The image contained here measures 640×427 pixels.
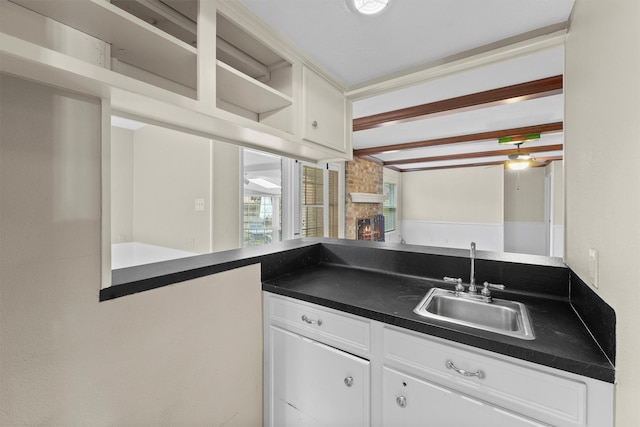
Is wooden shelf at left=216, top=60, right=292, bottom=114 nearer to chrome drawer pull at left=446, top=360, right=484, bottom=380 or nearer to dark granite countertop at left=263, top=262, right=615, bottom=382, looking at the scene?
dark granite countertop at left=263, top=262, right=615, bottom=382

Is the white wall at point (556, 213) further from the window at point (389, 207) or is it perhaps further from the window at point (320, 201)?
the window at point (320, 201)

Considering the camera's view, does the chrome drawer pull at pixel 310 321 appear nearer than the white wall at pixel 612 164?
No

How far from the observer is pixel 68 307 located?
34.9 inches

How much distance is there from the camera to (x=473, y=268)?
4.79 feet

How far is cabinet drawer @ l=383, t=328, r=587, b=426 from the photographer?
823mm

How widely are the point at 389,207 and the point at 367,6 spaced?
601cm

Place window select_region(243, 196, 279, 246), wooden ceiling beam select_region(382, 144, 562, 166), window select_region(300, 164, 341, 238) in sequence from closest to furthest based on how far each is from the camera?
window select_region(243, 196, 279, 246) < window select_region(300, 164, 341, 238) < wooden ceiling beam select_region(382, 144, 562, 166)

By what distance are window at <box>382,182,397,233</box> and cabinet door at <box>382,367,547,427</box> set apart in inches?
225

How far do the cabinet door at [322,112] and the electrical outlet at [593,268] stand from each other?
133cm

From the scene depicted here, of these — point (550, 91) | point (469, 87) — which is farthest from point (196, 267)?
point (550, 91)

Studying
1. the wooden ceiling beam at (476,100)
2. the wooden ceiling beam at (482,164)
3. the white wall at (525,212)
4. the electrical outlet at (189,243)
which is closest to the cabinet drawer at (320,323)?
the electrical outlet at (189,243)

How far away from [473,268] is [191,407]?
1489mm

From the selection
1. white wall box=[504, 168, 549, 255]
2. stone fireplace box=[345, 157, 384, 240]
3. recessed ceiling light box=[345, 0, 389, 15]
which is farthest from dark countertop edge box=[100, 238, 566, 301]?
white wall box=[504, 168, 549, 255]

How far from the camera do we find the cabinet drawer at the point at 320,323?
122 cm
